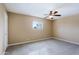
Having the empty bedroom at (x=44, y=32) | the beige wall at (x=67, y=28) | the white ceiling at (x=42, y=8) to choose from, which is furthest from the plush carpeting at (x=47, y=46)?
the white ceiling at (x=42, y=8)

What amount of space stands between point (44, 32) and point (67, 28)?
88 centimetres

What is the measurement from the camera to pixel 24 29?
138 inches

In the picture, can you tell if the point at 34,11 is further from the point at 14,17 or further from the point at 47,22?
the point at 14,17

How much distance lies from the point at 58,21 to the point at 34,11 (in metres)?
0.86

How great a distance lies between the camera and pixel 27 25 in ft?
11.4

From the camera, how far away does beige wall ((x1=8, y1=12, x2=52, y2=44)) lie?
2854 mm

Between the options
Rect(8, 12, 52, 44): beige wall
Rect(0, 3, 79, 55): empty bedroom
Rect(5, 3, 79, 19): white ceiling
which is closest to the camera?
Rect(5, 3, 79, 19): white ceiling

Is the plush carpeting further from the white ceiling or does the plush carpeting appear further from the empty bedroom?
the white ceiling

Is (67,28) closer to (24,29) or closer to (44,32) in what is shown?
(44,32)

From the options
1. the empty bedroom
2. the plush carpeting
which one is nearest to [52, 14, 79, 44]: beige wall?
the empty bedroom

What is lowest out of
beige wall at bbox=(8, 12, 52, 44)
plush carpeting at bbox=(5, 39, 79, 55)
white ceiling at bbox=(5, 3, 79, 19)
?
plush carpeting at bbox=(5, 39, 79, 55)

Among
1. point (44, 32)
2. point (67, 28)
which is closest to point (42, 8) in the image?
point (44, 32)
